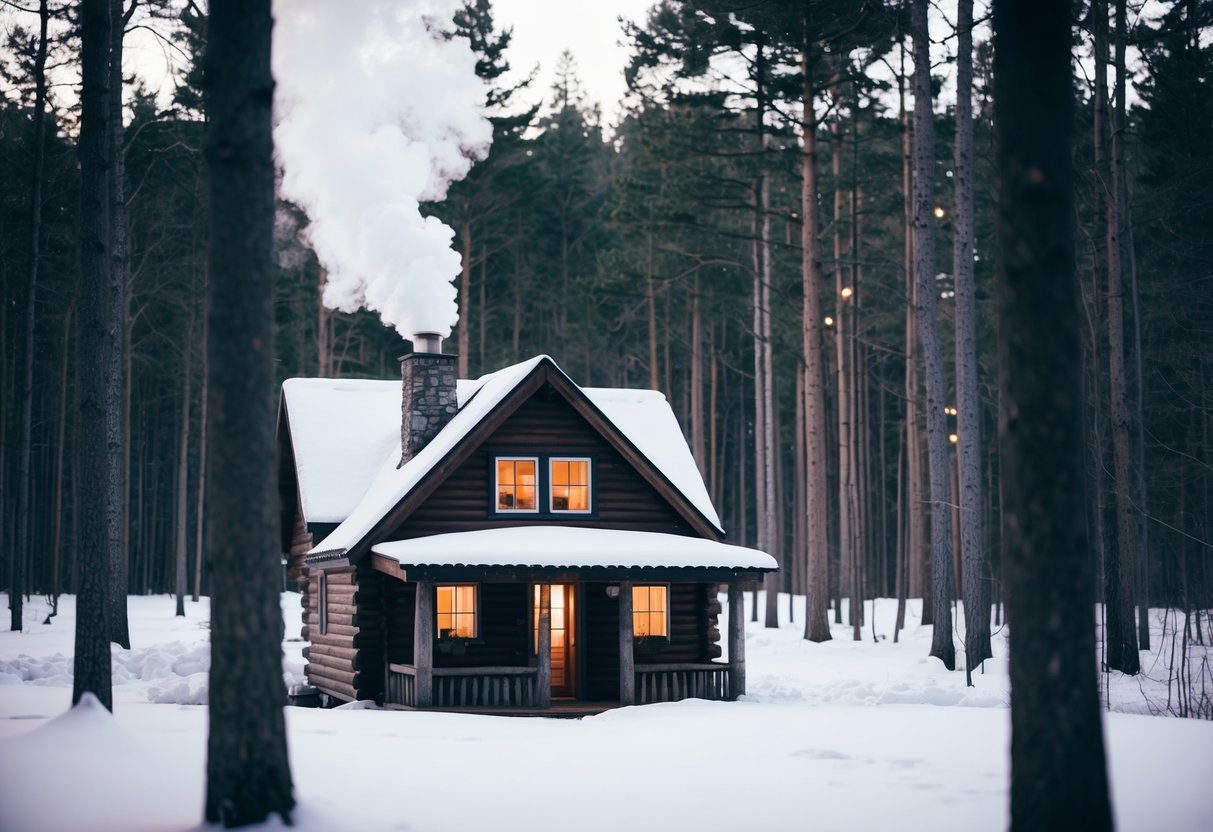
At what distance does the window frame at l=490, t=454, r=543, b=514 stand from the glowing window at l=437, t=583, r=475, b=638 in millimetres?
1449

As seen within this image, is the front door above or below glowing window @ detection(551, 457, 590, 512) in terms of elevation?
below

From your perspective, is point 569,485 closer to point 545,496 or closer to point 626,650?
point 545,496

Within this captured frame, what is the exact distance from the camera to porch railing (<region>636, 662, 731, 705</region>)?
19.4 m

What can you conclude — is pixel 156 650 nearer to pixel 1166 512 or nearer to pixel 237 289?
pixel 237 289

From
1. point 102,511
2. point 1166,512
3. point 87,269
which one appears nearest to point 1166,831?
point 102,511

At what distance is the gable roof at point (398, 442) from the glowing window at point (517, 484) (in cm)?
91

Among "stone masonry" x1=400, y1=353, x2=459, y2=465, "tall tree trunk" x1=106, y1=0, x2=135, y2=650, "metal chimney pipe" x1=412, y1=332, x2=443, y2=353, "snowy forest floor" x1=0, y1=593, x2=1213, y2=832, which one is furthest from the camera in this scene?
"tall tree trunk" x1=106, y1=0, x2=135, y2=650

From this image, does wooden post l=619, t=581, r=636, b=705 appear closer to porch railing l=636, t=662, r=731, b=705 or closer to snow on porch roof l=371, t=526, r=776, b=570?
porch railing l=636, t=662, r=731, b=705

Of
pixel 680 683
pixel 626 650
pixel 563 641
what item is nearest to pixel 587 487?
pixel 563 641

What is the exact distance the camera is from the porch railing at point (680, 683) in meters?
19.4

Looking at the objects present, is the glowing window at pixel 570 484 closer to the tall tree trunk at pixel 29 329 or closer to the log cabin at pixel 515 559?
the log cabin at pixel 515 559

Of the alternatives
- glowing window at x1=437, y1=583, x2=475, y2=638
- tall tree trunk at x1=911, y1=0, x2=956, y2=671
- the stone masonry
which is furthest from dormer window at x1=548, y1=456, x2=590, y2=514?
tall tree trunk at x1=911, y1=0, x2=956, y2=671

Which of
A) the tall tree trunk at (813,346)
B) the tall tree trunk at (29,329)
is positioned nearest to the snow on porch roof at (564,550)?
the tall tree trunk at (813,346)

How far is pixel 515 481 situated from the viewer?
20.7 meters
